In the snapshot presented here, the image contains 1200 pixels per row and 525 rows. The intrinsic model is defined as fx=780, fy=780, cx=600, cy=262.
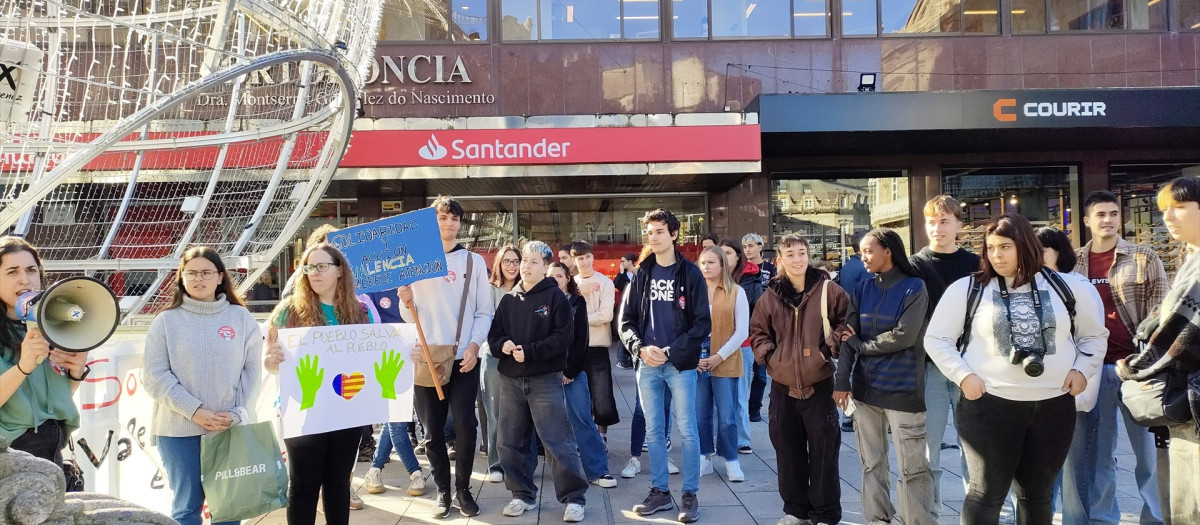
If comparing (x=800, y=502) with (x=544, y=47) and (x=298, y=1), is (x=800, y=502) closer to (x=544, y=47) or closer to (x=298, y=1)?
(x=298, y=1)

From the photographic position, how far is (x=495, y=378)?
6180 mm

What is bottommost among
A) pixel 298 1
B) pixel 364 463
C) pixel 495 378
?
pixel 364 463

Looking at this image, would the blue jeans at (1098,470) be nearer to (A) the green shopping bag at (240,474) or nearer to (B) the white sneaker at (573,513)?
(B) the white sneaker at (573,513)

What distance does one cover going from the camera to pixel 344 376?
4.13 meters

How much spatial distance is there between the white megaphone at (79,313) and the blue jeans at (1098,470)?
15.7ft

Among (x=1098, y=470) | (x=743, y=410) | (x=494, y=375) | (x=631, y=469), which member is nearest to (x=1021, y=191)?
(x=743, y=410)

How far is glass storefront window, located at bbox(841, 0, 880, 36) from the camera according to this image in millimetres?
14406

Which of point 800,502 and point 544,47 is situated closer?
point 800,502

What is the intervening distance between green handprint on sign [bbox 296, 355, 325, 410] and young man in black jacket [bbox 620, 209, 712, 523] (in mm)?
2087

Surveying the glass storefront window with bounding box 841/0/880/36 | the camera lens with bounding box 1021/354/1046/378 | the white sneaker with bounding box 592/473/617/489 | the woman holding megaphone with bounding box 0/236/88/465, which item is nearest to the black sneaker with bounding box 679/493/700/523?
the white sneaker with bounding box 592/473/617/489

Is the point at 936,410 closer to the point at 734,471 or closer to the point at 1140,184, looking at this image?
the point at 734,471

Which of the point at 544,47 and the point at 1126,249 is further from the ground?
the point at 544,47

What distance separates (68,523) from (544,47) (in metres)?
12.9

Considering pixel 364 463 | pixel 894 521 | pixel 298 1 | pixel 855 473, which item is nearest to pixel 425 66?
pixel 298 1
